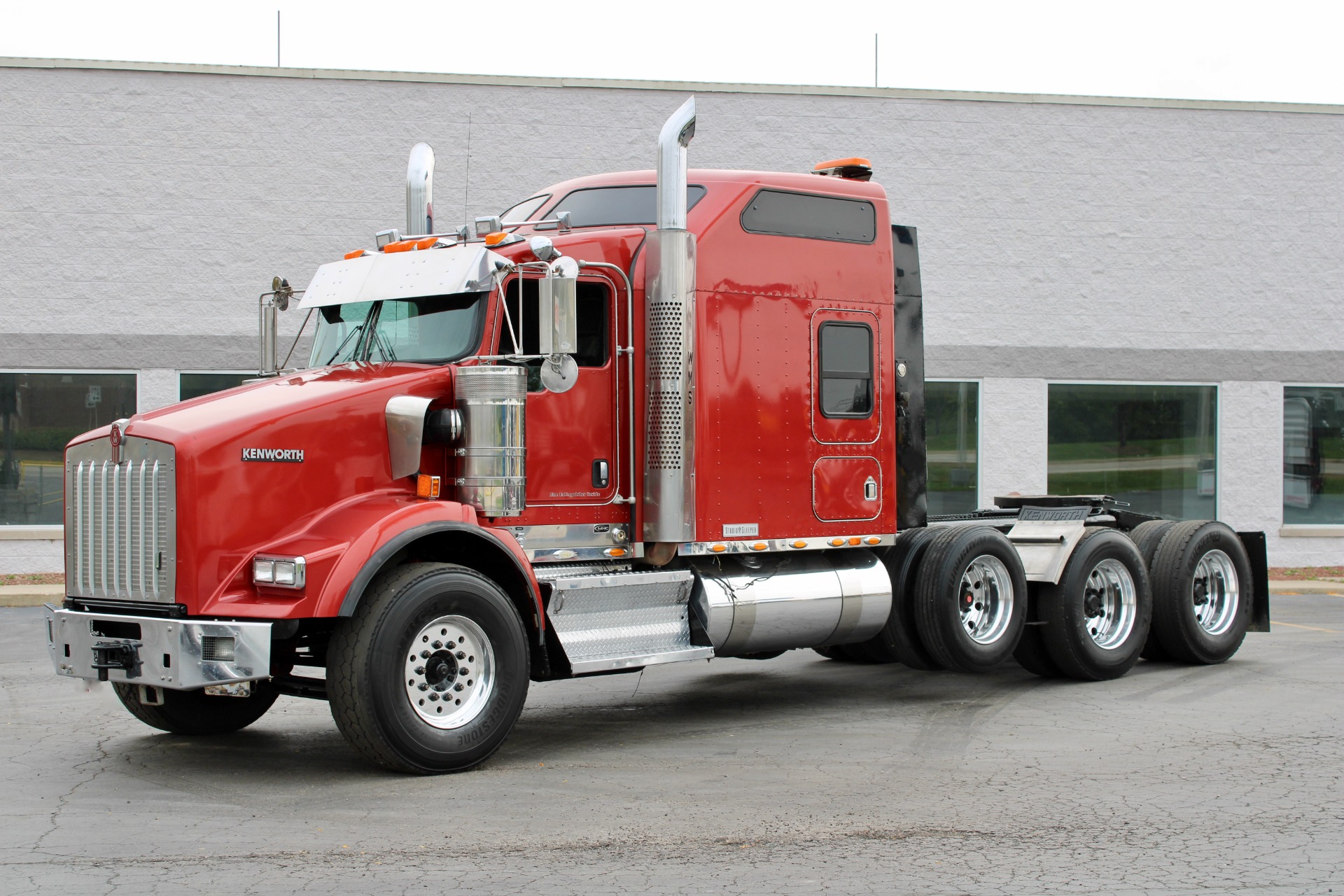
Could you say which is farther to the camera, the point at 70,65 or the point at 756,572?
the point at 70,65

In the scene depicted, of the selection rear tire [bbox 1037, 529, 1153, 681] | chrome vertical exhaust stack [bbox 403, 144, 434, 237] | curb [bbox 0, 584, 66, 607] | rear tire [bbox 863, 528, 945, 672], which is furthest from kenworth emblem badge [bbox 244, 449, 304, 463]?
curb [bbox 0, 584, 66, 607]

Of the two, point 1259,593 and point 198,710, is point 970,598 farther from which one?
point 198,710

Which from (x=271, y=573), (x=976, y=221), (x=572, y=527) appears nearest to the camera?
(x=271, y=573)

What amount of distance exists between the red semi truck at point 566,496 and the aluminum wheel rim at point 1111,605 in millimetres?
29

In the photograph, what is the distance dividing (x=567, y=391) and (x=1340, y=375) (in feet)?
54.7

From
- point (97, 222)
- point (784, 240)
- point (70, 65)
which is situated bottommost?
point (784, 240)

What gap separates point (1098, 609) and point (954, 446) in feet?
29.8

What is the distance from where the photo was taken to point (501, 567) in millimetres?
8391

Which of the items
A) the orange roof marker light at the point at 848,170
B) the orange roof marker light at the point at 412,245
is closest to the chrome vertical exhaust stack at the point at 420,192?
the orange roof marker light at the point at 412,245

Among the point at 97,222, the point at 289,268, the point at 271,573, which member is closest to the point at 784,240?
the point at 271,573

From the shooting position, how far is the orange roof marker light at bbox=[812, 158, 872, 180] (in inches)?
411

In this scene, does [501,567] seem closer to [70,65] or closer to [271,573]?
[271,573]

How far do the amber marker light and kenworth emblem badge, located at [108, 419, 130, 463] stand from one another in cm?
160

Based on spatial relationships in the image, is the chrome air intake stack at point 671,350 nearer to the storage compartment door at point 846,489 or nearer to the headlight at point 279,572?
the storage compartment door at point 846,489
